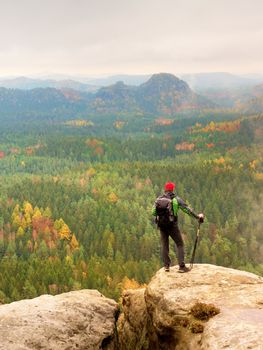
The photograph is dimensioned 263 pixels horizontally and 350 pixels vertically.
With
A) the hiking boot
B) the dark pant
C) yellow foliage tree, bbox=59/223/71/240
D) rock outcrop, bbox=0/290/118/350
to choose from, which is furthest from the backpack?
yellow foliage tree, bbox=59/223/71/240

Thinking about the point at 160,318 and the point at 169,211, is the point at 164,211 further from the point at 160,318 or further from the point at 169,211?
the point at 160,318

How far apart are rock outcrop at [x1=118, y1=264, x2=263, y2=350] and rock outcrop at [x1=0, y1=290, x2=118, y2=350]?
2.48 meters

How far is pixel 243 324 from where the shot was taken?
20.9 m

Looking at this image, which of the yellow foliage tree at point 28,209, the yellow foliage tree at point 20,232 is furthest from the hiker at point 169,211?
the yellow foliage tree at point 28,209

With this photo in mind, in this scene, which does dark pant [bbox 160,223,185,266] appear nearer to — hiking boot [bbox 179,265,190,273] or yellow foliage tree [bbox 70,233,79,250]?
hiking boot [bbox 179,265,190,273]

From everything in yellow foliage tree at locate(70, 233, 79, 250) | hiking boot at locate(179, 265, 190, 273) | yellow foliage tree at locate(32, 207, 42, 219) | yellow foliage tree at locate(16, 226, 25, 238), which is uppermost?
hiking boot at locate(179, 265, 190, 273)

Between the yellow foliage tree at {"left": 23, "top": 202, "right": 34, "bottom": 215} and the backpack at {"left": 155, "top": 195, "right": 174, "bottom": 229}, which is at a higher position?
the backpack at {"left": 155, "top": 195, "right": 174, "bottom": 229}

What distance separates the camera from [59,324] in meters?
26.9

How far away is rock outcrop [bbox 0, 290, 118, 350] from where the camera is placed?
24.7 meters

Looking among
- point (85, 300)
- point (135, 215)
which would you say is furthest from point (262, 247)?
point (85, 300)

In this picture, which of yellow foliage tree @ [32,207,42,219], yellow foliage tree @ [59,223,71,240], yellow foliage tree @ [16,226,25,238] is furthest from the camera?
yellow foliage tree @ [32,207,42,219]

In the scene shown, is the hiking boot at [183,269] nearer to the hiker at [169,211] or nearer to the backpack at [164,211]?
the hiker at [169,211]

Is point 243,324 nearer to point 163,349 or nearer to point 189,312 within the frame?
point 189,312

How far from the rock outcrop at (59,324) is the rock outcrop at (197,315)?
248 centimetres
